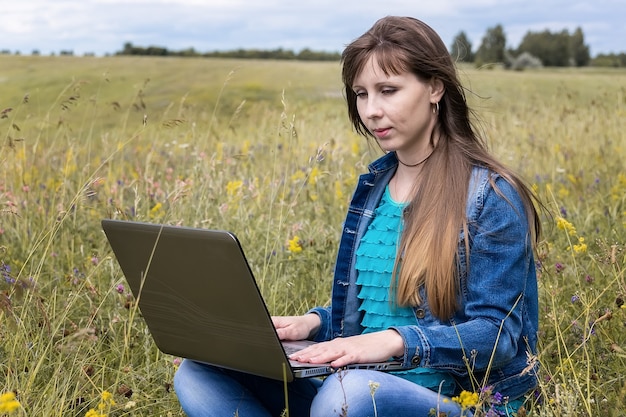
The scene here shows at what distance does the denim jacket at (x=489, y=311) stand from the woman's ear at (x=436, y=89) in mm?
213

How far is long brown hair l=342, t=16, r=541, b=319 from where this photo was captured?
6.60 feet

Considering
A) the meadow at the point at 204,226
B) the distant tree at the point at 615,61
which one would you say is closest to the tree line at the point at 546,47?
the distant tree at the point at 615,61

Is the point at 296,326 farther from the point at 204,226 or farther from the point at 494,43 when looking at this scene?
the point at 494,43

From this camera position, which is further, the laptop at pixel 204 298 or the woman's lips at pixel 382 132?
the woman's lips at pixel 382 132

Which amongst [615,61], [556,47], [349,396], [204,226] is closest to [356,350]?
[349,396]

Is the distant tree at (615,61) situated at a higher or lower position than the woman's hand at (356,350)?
higher

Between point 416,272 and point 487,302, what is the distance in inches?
7.2

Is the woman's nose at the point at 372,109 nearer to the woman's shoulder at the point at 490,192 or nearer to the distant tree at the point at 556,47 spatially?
the woman's shoulder at the point at 490,192

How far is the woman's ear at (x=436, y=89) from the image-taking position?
2178 mm

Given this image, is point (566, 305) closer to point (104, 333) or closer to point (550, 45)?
point (104, 333)

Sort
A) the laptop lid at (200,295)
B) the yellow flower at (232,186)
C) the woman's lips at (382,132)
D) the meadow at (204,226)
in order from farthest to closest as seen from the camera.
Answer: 1. the yellow flower at (232,186)
2. the meadow at (204,226)
3. the woman's lips at (382,132)
4. the laptop lid at (200,295)

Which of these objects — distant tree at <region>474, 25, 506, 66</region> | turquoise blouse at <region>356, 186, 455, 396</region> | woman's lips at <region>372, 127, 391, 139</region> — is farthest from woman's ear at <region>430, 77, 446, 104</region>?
distant tree at <region>474, 25, 506, 66</region>

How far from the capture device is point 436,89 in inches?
Answer: 86.1

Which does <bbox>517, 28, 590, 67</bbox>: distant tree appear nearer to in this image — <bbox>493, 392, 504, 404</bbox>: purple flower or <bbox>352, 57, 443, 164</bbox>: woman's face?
<bbox>352, 57, 443, 164</bbox>: woman's face
